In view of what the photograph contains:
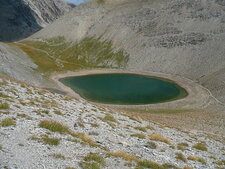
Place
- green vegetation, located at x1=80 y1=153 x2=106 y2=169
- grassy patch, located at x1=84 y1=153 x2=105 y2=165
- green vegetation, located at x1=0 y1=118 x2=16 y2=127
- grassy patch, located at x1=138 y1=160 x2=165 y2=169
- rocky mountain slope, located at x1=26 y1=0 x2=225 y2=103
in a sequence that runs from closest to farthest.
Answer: green vegetation, located at x1=80 y1=153 x2=106 y2=169 < grassy patch, located at x1=84 y1=153 x2=105 y2=165 < grassy patch, located at x1=138 y1=160 x2=165 y2=169 < green vegetation, located at x1=0 y1=118 x2=16 y2=127 < rocky mountain slope, located at x1=26 y1=0 x2=225 y2=103

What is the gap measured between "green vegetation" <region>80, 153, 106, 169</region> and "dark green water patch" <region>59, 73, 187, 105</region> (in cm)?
4842

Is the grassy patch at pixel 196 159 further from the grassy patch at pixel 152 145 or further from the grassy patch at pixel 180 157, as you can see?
the grassy patch at pixel 152 145

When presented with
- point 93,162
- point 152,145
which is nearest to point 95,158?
point 93,162

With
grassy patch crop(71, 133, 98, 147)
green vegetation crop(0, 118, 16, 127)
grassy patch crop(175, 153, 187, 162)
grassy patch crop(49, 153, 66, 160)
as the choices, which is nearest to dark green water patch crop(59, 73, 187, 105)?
grassy patch crop(175, 153, 187, 162)

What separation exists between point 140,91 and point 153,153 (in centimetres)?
5814

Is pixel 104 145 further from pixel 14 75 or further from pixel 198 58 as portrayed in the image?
pixel 198 58

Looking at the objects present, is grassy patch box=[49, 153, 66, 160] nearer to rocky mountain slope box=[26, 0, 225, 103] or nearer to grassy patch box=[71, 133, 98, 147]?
grassy patch box=[71, 133, 98, 147]

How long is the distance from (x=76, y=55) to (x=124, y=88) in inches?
2374

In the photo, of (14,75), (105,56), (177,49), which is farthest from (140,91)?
(105,56)

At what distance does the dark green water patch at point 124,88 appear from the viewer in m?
65.2

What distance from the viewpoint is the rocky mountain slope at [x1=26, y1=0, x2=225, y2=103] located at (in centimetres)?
9414

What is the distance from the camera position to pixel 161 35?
391ft

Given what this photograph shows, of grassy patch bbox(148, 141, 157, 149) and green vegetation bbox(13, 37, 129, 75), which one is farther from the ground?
green vegetation bbox(13, 37, 129, 75)

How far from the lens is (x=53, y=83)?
264 feet
